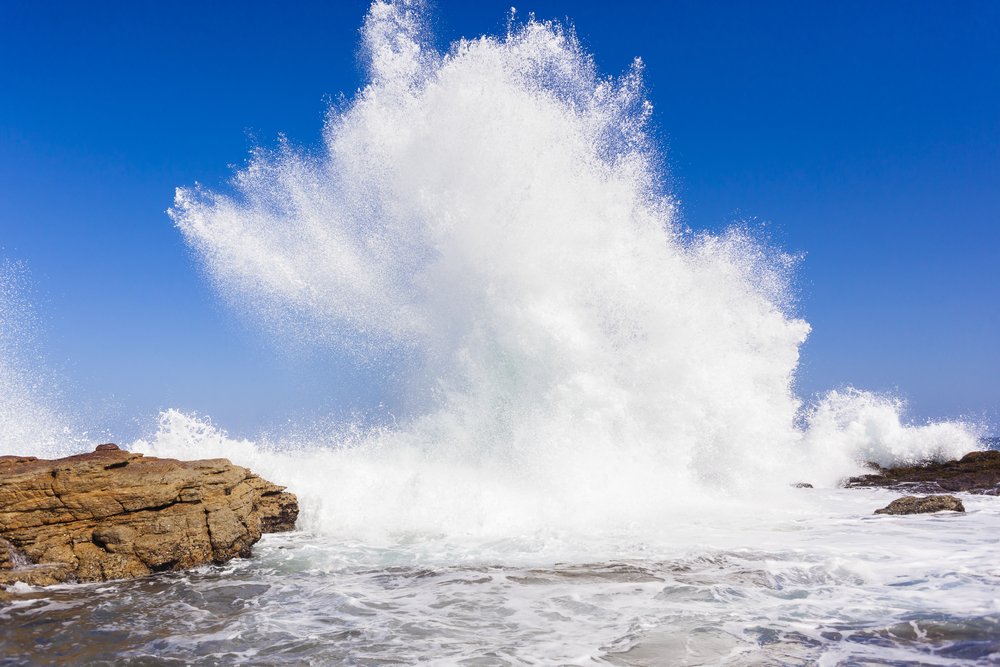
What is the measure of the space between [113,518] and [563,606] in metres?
6.41

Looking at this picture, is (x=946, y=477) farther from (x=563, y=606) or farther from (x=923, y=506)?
(x=563, y=606)

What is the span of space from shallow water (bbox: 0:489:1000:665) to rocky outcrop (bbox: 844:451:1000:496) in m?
7.35

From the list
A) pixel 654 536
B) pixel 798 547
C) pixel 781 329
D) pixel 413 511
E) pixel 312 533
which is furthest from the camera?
pixel 781 329

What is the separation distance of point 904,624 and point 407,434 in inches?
447

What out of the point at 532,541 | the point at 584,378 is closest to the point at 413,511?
the point at 532,541

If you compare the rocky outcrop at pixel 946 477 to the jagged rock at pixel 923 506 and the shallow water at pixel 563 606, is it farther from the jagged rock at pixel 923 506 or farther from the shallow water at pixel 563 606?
the shallow water at pixel 563 606

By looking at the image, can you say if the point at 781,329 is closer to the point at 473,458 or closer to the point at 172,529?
the point at 473,458

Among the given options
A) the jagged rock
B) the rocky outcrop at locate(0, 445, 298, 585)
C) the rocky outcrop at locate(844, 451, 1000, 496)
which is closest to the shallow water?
the rocky outcrop at locate(0, 445, 298, 585)

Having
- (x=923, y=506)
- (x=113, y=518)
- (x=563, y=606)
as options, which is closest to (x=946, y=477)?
(x=923, y=506)

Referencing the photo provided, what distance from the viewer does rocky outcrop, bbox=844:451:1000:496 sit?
1532 centimetres

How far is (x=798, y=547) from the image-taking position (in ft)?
27.5

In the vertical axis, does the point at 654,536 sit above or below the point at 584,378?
below

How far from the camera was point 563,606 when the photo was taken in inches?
249

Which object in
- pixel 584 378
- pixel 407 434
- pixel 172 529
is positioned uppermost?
pixel 584 378
